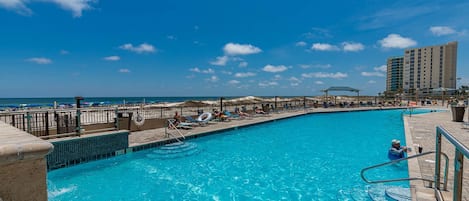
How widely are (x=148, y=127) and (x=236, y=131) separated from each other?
4.07m

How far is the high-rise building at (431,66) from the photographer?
64.3 metres

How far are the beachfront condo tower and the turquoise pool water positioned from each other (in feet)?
229

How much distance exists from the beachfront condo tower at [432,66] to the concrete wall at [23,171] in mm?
76483

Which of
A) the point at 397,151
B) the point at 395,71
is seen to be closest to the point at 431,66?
the point at 395,71

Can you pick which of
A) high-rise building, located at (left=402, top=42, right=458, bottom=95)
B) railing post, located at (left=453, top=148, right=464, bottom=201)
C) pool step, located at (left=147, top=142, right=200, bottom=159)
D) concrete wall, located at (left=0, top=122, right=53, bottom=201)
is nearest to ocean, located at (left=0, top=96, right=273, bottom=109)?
pool step, located at (left=147, top=142, right=200, bottom=159)

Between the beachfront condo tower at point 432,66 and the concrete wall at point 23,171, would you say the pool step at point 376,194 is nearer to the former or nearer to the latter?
the concrete wall at point 23,171

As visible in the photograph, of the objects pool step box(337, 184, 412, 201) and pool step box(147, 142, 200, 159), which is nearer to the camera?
A: pool step box(337, 184, 412, 201)

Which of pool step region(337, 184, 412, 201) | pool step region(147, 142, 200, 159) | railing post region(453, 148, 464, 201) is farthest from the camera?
pool step region(147, 142, 200, 159)

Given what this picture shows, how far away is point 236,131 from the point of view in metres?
11.3

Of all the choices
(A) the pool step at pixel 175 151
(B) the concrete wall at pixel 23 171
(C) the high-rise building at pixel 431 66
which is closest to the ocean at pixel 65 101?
(A) the pool step at pixel 175 151

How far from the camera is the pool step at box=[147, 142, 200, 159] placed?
7000 millimetres

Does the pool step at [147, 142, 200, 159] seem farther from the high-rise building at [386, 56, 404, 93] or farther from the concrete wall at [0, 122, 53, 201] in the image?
the high-rise building at [386, 56, 404, 93]

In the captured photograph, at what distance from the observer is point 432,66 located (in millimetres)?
65750

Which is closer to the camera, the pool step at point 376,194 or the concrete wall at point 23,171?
the concrete wall at point 23,171
